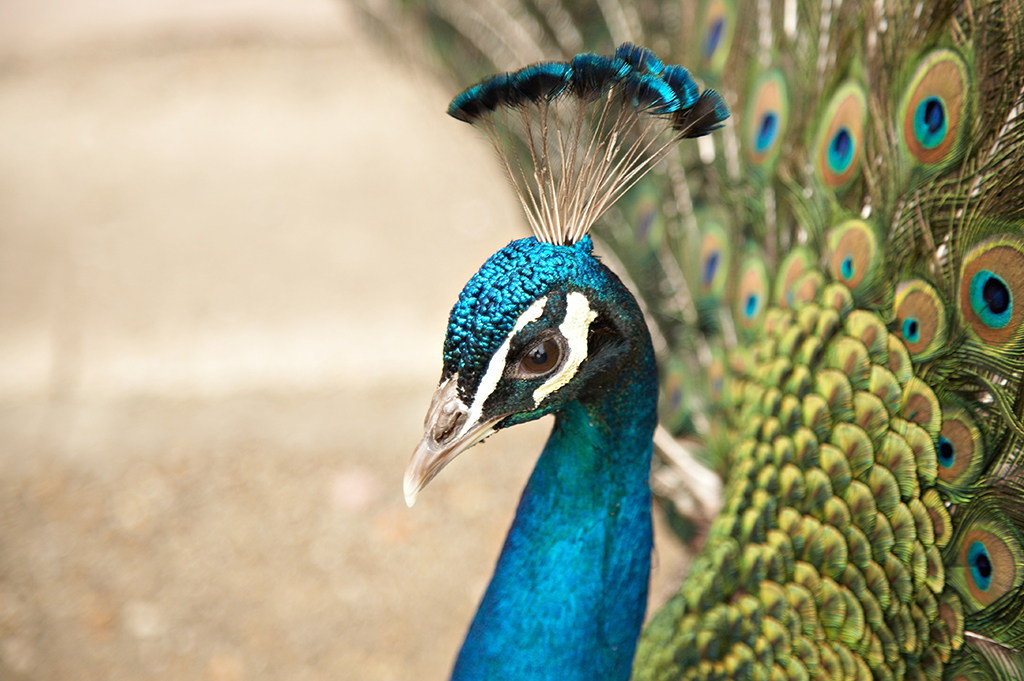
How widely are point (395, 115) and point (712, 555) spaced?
2.78 metres

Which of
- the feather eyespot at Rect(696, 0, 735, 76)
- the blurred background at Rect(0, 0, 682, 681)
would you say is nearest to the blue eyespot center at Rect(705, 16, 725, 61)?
the feather eyespot at Rect(696, 0, 735, 76)

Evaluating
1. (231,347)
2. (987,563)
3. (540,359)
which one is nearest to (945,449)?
(987,563)

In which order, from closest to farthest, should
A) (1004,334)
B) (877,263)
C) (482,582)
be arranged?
(1004,334)
(877,263)
(482,582)

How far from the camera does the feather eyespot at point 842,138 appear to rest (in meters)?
1.11

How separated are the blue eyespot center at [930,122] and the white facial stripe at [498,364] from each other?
1.87 feet

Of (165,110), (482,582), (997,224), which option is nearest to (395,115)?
Answer: (165,110)

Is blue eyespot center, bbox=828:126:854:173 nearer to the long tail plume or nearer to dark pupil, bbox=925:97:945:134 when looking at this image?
dark pupil, bbox=925:97:945:134

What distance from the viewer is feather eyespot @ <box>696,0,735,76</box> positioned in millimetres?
1387

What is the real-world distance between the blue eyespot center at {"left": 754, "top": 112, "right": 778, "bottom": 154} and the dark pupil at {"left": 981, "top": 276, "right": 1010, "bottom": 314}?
48 cm

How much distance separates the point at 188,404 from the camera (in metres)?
2.28

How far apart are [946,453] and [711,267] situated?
1.92ft

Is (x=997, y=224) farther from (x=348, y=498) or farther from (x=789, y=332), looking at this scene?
(x=348, y=498)

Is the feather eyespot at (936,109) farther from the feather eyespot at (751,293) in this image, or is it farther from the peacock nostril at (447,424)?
the peacock nostril at (447,424)

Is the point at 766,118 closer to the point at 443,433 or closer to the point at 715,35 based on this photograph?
the point at 715,35
